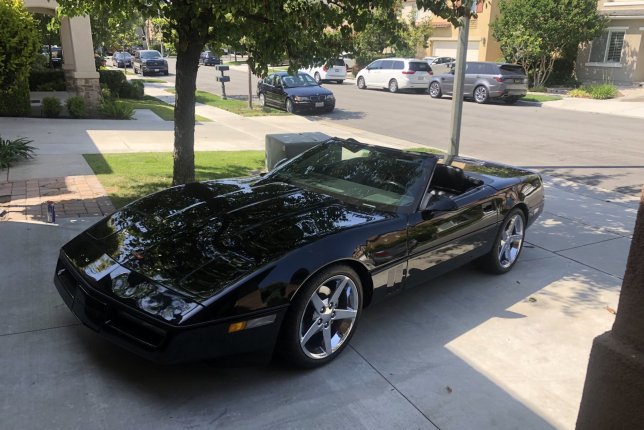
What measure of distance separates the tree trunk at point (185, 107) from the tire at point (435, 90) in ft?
65.5

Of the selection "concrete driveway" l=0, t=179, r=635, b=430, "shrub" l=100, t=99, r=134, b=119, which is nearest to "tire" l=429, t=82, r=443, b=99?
"shrub" l=100, t=99, r=134, b=119

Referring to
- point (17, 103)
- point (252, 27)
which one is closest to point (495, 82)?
point (17, 103)

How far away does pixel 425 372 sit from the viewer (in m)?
3.45

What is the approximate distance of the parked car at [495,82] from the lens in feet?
72.3

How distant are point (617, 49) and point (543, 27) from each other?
18.8ft

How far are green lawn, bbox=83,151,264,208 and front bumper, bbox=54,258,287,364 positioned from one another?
3.63 meters

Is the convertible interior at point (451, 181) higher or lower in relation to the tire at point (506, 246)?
higher

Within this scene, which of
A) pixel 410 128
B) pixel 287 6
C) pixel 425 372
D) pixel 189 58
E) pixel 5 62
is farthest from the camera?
pixel 410 128

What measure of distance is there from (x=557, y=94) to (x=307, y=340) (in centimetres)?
2636

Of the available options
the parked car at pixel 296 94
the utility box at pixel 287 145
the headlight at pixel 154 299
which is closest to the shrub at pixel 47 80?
the parked car at pixel 296 94

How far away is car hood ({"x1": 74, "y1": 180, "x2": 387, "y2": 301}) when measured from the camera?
10.2 ft

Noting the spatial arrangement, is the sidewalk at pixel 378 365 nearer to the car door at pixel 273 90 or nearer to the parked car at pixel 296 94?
the parked car at pixel 296 94

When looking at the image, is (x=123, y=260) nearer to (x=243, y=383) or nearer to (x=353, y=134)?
(x=243, y=383)

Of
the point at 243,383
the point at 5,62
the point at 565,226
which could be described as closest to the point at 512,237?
the point at 565,226
